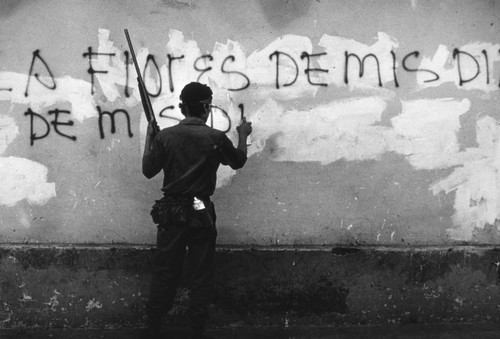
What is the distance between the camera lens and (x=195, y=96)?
3.87 m

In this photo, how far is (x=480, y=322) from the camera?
15.1ft

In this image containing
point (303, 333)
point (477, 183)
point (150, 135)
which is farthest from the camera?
point (477, 183)

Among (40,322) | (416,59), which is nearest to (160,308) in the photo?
(40,322)

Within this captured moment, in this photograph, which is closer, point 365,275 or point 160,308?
point 160,308

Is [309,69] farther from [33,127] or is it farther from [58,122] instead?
[33,127]

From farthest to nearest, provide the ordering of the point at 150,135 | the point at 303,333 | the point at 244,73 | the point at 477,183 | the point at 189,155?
the point at 477,183, the point at 244,73, the point at 303,333, the point at 150,135, the point at 189,155

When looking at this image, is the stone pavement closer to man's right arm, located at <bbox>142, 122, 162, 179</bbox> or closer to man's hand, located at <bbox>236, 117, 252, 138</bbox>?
man's right arm, located at <bbox>142, 122, 162, 179</bbox>

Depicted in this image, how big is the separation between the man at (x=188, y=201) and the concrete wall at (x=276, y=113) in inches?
25.7

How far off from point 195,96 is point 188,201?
2.27 ft

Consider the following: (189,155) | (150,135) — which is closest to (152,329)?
(189,155)

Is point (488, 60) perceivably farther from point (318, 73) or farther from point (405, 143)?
point (318, 73)

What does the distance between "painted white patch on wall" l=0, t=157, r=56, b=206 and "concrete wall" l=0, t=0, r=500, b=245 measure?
1 cm

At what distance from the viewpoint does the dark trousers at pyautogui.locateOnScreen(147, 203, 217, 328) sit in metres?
3.84

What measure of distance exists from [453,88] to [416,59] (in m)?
0.37
